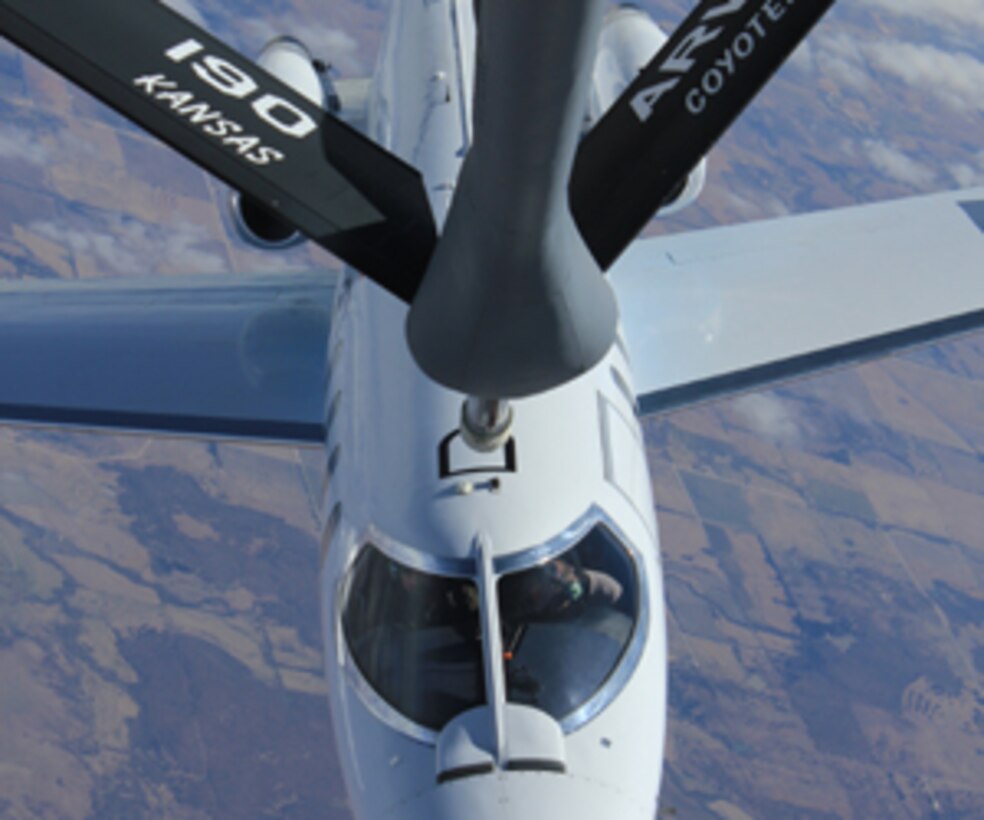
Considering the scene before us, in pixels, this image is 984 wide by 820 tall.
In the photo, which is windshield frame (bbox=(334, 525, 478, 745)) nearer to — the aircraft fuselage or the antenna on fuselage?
the aircraft fuselage

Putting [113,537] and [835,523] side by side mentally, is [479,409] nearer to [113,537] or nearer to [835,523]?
[113,537]

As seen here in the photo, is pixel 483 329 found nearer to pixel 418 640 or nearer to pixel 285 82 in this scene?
pixel 418 640

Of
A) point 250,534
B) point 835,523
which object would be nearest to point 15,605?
point 250,534

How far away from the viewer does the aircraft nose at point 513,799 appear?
10648mm

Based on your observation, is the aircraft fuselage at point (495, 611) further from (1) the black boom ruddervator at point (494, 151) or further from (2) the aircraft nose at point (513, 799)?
(1) the black boom ruddervator at point (494, 151)

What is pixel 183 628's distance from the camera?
82.5 m

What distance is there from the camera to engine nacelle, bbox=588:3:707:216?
20.4 metres

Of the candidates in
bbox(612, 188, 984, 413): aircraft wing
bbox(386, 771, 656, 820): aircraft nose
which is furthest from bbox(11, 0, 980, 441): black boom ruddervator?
bbox(612, 188, 984, 413): aircraft wing

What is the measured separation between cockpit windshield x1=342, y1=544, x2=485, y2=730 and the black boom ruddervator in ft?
11.5

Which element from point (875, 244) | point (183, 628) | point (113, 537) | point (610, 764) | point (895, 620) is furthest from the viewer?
point (895, 620)

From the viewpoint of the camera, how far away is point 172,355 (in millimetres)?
17703

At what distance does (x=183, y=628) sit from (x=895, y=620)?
4869cm

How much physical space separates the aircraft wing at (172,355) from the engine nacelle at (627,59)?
498 centimetres

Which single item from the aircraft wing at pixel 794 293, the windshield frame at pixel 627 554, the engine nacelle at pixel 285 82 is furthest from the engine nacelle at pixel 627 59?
the windshield frame at pixel 627 554
